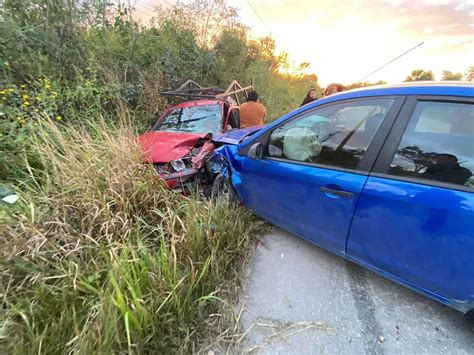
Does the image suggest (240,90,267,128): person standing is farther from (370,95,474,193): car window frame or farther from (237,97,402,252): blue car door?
(370,95,474,193): car window frame

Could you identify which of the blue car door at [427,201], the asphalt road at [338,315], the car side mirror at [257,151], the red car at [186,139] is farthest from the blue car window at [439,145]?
the red car at [186,139]

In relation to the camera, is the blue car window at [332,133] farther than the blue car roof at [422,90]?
Yes

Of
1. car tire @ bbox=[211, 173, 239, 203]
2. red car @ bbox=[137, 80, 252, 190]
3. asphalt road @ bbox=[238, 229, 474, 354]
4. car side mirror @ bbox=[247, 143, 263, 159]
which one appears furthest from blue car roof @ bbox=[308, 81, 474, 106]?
red car @ bbox=[137, 80, 252, 190]

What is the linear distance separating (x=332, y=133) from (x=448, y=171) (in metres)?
0.87

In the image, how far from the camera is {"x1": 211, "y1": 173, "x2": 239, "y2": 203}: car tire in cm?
313

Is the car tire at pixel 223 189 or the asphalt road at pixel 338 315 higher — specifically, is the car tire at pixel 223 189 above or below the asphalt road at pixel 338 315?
above

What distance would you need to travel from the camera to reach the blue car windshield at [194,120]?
4352 millimetres

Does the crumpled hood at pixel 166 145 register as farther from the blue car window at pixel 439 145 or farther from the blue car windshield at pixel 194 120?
the blue car window at pixel 439 145

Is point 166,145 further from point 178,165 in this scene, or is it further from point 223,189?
point 223,189

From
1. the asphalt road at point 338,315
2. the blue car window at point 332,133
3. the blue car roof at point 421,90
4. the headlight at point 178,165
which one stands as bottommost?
the asphalt road at point 338,315

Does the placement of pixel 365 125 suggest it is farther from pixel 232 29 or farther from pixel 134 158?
pixel 232 29

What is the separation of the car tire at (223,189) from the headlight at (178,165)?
480 millimetres

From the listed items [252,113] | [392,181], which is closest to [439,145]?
[392,181]

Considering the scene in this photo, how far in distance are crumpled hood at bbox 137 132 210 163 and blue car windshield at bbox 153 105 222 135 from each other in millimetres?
296
